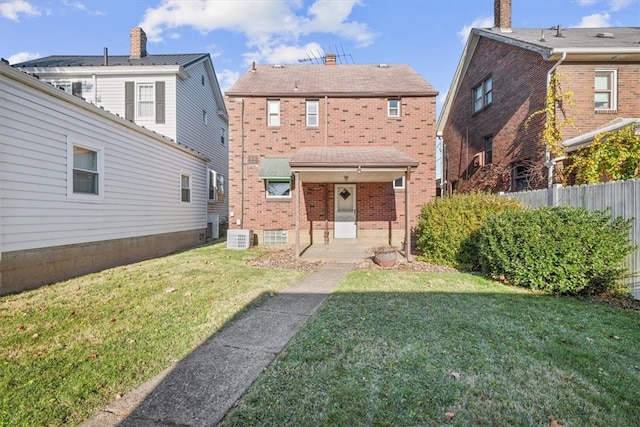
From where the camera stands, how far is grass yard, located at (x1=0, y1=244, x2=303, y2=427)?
2506mm

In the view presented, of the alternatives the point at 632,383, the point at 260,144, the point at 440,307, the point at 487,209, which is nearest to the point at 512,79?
the point at 487,209

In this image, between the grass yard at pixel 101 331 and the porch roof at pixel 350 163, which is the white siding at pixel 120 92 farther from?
the grass yard at pixel 101 331

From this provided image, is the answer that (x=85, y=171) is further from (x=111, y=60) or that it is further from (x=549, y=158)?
(x=549, y=158)

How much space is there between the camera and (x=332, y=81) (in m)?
13.4

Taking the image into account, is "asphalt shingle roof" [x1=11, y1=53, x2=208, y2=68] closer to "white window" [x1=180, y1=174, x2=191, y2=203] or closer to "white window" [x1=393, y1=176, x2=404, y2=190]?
"white window" [x1=180, y1=174, x2=191, y2=203]

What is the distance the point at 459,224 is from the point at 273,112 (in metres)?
8.63

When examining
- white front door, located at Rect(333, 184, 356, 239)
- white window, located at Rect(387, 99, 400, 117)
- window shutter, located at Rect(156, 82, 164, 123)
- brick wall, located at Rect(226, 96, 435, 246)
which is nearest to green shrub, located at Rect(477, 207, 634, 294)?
brick wall, located at Rect(226, 96, 435, 246)

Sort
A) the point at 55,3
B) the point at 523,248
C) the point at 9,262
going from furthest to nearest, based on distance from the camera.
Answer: the point at 55,3 → the point at 523,248 → the point at 9,262

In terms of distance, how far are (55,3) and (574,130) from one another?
17.3 meters

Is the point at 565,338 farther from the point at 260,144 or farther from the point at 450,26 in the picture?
the point at 450,26

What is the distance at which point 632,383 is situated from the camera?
279 centimetres

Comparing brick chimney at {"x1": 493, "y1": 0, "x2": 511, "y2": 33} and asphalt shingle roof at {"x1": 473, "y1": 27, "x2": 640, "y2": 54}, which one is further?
brick chimney at {"x1": 493, "y1": 0, "x2": 511, "y2": 33}

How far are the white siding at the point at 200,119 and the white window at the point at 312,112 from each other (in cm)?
615

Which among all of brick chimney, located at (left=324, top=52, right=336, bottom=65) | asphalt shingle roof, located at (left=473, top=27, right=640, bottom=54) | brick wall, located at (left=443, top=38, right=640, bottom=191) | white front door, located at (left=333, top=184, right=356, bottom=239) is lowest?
white front door, located at (left=333, top=184, right=356, bottom=239)
